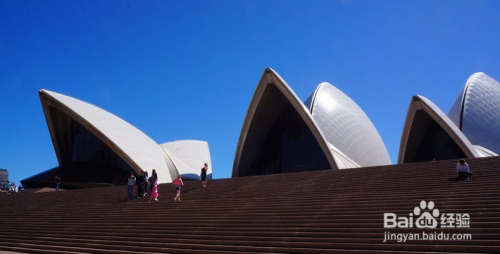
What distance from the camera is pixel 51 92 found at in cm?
2553

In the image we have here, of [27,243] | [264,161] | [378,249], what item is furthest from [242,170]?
[378,249]

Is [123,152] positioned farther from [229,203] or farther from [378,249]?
[378,249]

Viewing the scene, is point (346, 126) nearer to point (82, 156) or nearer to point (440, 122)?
point (440, 122)

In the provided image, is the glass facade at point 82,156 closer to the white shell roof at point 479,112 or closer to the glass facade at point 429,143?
the glass facade at point 429,143

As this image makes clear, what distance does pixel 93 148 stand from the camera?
27109 millimetres

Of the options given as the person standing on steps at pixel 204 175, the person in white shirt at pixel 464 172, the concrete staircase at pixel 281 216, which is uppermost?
the person standing on steps at pixel 204 175

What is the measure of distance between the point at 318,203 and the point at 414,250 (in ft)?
10.6

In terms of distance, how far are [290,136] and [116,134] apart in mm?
10275

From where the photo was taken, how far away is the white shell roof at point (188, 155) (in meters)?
32.5

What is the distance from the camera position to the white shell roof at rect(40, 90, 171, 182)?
81.1 ft

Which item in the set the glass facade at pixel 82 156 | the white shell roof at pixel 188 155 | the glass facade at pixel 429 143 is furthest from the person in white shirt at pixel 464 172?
the white shell roof at pixel 188 155

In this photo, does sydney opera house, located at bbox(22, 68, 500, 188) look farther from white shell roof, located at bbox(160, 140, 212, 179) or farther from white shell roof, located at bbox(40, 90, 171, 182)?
white shell roof, located at bbox(160, 140, 212, 179)

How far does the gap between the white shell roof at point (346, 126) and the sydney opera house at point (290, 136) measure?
0.22ft

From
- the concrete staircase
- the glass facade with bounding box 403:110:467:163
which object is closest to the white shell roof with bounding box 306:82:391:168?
the glass facade with bounding box 403:110:467:163
